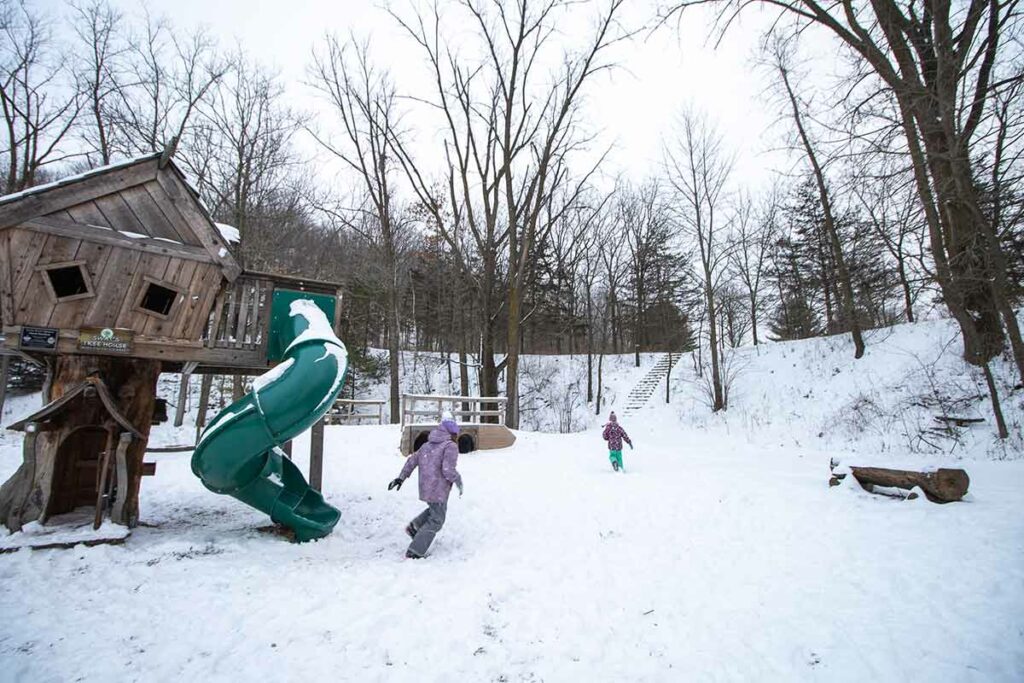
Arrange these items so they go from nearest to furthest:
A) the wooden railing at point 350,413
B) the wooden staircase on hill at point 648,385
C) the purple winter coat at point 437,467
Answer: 1. the purple winter coat at point 437,467
2. the wooden railing at point 350,413
3. the wooden staircase on hill at point 648,385

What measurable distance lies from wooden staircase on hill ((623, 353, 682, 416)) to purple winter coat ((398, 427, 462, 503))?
17754 millimetres

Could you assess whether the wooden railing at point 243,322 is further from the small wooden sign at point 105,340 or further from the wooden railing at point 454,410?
the wooden railing at point 454,410

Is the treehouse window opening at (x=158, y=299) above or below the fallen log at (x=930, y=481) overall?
above

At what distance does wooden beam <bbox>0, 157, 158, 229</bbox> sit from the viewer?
5.10m

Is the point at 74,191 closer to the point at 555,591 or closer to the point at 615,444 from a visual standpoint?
the point at 555,591

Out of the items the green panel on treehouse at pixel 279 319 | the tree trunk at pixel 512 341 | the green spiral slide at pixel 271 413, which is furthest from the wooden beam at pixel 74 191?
the tree trunk at pixel 512 341

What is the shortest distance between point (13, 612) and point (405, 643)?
3078 mm

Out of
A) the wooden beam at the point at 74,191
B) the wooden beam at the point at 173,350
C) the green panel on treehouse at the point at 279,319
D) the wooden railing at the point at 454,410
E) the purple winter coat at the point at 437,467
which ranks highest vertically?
the wooden beam at the point at 74,191

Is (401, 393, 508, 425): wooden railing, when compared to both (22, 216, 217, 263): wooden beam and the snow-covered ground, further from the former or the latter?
(22, 216, 217, 263): wooden beam

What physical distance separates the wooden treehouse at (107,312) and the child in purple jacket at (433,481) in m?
2.69

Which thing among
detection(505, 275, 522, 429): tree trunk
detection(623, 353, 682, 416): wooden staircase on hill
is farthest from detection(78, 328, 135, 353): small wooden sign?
detection(623, 353, 682, 416): wooden staircase on hill

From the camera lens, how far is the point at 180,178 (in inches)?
233

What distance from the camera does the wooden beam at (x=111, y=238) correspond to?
5254 mm

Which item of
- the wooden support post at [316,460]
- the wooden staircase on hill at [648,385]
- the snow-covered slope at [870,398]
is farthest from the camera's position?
the wooden staircase on hill at [648,385]
